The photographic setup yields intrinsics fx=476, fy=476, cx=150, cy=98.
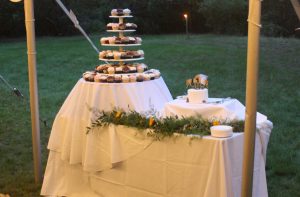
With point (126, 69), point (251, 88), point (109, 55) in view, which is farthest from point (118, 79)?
point (251, 88)

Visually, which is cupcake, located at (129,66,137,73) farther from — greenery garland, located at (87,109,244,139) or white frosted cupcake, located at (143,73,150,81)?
greenery garland, located at (87,109,244,139)

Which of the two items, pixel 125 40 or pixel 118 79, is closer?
pixel 118 79

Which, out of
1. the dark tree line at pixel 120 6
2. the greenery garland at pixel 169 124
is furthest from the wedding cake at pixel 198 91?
the dark tree line at pixel 120 6

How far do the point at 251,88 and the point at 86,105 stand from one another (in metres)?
1.70

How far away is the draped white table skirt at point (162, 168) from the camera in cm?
A: 329

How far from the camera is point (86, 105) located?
4074mm

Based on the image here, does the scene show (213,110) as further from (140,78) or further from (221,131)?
(140,78)

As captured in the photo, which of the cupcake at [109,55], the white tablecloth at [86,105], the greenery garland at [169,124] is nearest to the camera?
the greenery garland at [169,124]

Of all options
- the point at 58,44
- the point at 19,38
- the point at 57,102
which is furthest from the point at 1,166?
the point at 19,38

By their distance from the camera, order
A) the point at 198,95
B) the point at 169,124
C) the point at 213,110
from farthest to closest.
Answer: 1. the point at 198,95
2. the point at 213,110
3. the point at 169,124

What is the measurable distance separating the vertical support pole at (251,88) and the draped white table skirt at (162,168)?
29cm

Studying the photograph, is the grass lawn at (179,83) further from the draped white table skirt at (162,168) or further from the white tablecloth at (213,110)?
the white tablecloth at (213,110)

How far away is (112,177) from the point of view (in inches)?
156

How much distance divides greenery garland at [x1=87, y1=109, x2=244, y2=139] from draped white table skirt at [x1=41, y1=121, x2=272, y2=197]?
0.18 ft
